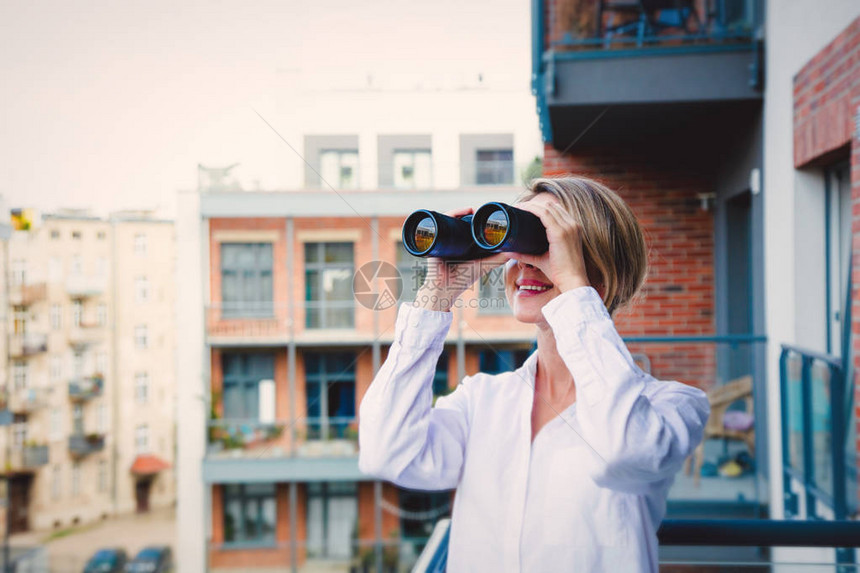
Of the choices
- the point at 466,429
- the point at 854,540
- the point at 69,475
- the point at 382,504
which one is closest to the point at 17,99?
the point at 466,429

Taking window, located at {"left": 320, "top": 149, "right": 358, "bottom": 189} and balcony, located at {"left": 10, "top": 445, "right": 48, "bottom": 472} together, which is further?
balcony, located at {"left": 10, "top": 445, "right": 48, "bottom": 472}

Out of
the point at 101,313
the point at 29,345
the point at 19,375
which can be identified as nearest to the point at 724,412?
the point at 29,345

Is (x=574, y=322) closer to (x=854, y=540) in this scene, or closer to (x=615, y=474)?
(x=615, y=474)

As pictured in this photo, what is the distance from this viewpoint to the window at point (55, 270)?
19.1 ft

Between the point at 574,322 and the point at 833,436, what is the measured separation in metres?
1.25

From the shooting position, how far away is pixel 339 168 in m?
0.69

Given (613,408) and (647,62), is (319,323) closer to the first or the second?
(647,62)

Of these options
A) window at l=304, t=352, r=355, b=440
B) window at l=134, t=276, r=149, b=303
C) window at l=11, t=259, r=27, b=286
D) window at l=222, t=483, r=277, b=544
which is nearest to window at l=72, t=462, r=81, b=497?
window at l=11, t=259, r=27, b=286

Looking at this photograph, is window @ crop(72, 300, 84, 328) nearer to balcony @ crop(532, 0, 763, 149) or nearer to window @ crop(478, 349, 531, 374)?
balcony @ crop(532, 0, 763, 149)

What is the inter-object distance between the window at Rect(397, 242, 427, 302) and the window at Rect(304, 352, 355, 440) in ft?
0.24

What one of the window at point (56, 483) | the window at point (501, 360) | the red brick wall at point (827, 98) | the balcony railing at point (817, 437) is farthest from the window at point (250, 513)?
the window at point (501, 360)

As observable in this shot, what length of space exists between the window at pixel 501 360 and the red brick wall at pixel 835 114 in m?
0.93

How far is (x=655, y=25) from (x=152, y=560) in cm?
1077

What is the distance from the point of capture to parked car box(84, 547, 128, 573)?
1156 cm
